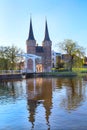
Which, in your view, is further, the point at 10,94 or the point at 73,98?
the point at 10,94

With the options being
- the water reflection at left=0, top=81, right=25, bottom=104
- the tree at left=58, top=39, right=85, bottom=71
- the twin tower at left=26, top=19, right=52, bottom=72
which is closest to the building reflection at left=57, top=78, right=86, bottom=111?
the water reflection at left=0, top=81, right=25, bottom=104

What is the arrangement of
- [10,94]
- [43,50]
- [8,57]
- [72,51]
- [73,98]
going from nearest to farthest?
[73,98]
[10,94]
[8,57]
[72,51]
[43,50]

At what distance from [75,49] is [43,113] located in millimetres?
62508

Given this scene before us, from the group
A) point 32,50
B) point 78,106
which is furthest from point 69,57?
point 78,106

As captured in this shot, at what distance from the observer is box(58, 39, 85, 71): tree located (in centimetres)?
7388

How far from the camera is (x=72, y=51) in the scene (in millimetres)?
74250

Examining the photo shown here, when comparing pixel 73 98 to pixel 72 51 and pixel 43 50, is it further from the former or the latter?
pixel 43 50

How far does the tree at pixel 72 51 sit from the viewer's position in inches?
2908

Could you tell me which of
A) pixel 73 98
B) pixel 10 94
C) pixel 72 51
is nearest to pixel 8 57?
pixel 72 51

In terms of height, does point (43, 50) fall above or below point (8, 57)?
above

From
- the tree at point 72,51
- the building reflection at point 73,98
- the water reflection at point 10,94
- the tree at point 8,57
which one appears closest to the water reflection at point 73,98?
the building reflection at point 73,98

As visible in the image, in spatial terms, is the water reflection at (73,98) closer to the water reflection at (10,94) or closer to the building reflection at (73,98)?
the building reflection at (73,98)

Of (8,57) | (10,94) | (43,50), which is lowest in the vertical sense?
(10,94)

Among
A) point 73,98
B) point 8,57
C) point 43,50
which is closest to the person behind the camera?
point 73,98
